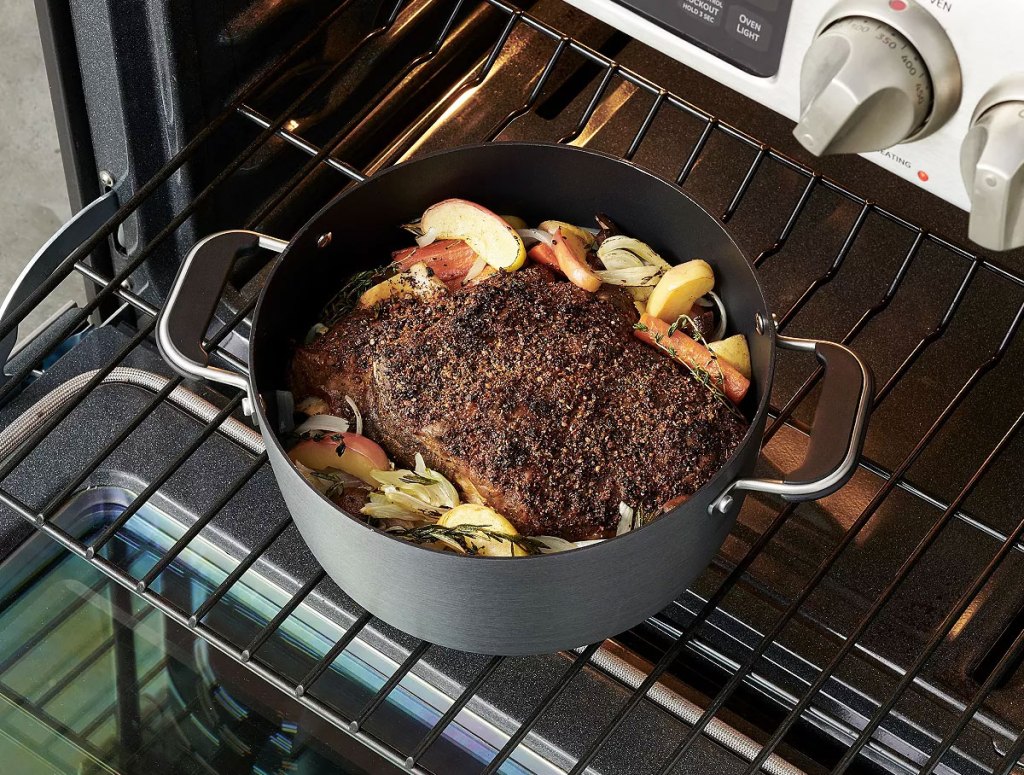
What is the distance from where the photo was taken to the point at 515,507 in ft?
2.82

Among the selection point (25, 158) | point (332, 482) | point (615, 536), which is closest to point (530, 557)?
point (615, 536)

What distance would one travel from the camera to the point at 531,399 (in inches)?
35.0

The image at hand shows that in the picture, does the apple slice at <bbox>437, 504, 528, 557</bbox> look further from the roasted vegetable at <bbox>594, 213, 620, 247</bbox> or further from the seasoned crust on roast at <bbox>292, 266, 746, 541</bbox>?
the roasted vegetable at <bbox>594, 213, 620, 247</bbox>

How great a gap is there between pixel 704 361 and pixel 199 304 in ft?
1.21

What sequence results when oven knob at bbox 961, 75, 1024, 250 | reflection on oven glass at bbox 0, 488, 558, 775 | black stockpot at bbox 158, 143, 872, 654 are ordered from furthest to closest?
1. reflection on oven glass at bbox 0, 488, 558, 775
2. black stockpot at bbox 158, 143, 872, 654
3. oven knob at bbox 961, 75, 1024, 250

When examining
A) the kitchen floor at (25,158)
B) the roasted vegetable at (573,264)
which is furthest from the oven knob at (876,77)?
the kitchen floor at (25,158)

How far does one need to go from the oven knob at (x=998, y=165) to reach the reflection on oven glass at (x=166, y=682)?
509 millimetres

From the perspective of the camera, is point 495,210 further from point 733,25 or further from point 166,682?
point 166,682

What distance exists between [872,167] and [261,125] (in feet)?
1.95

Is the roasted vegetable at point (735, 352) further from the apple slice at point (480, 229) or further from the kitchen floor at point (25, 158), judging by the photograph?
the kitchen floor at point (25, 158)

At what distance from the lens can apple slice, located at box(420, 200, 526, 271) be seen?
0.99 m

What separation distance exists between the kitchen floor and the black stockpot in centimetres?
145

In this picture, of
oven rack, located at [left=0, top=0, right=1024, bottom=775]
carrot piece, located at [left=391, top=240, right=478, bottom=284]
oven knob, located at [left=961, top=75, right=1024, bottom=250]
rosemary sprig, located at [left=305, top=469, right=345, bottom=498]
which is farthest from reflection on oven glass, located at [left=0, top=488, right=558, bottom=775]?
oven knob, located at [left=961, top=75, right=1024, bottom=250]

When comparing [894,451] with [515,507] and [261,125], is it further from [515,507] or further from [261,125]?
[261,125]
